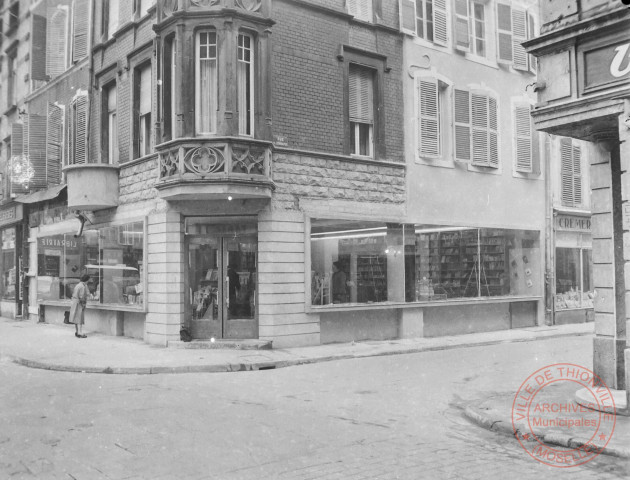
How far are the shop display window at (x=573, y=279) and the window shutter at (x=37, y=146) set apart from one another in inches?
672

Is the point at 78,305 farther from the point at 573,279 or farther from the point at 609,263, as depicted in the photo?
the point at 573,279

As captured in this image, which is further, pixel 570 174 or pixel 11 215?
pixel 11 215

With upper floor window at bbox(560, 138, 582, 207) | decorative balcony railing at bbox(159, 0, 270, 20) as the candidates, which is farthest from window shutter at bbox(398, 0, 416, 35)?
upper floor window at bbox(560, 138, 582, 207)

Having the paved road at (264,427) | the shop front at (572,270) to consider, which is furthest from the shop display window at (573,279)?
the paved road at (264,427)

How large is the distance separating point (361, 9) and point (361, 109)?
269cm

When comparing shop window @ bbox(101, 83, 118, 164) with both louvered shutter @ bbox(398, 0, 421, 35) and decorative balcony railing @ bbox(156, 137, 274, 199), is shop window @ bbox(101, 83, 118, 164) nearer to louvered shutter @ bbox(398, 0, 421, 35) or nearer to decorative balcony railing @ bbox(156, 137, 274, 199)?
decorative balcony railing @ bbox(156, 137, 274, 199)

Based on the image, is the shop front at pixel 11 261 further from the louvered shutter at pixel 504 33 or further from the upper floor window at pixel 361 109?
the louvered shutter at pixel 504 33

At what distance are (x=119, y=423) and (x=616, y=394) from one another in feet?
20.7

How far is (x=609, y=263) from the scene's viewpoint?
9.25 m

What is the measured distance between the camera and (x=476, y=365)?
41.1 ft

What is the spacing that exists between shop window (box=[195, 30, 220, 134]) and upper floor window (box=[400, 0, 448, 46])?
5.72 m

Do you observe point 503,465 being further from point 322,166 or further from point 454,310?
point 454,310

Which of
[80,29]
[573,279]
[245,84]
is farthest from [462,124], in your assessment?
[80,29]

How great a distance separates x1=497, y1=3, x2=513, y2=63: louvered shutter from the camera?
1998 cm
